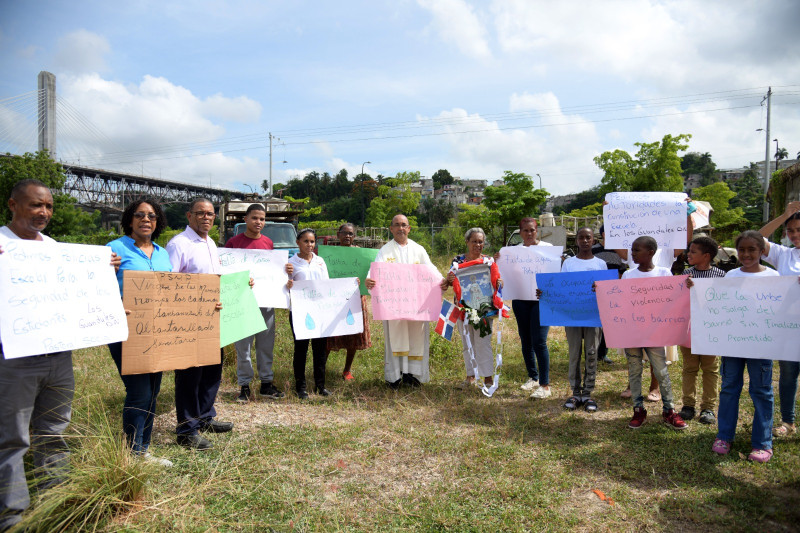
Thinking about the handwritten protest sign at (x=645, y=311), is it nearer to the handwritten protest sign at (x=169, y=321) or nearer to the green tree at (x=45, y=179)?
the handwritten protest sign at (x=169, y=321)

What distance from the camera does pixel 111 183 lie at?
75750 millimetres

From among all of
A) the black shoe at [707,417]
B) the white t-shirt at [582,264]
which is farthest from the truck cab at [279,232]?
the black shoe at [707,417]

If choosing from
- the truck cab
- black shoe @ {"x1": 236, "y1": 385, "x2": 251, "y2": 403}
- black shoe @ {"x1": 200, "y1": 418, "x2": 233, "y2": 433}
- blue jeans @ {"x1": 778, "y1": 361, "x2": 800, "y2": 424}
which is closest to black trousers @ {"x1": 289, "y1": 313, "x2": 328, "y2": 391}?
black shoe @ {"x1": 236, "y1": 385, "x2": 251, "y2": 403}

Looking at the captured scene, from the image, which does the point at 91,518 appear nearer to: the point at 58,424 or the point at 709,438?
the point at 58,424

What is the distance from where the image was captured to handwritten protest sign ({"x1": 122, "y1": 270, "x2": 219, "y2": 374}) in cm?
336

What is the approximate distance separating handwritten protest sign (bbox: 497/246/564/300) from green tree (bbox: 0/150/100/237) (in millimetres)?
32193

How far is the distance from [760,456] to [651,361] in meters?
1.08

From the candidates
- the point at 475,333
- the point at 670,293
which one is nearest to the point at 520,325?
the point at 475,333

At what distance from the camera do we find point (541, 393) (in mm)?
5469

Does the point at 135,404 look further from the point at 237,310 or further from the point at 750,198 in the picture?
the point at 750,198

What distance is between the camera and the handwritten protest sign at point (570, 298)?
4.78 metres

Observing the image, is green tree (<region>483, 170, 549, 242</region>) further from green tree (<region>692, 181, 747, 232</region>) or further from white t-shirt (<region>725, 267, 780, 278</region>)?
white t-shirt (<region>725, 267, 780, 278</region>)

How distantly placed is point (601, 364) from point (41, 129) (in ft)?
167

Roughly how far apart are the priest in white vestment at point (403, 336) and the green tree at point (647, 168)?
30436 mm
